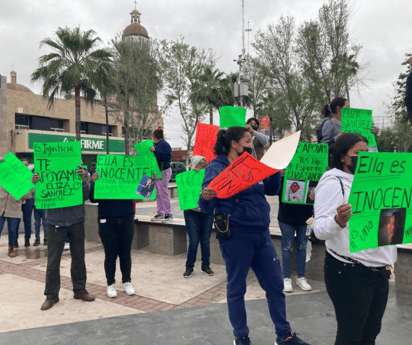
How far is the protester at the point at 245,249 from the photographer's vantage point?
3104mm

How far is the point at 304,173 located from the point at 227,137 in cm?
190

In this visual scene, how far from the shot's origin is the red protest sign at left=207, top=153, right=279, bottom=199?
2.76m

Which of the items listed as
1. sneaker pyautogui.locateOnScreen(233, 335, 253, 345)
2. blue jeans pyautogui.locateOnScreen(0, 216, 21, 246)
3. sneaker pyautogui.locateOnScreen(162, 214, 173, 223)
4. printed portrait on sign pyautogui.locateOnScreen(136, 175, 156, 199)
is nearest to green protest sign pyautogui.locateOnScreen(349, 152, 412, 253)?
sneaker pyautogui.locateOnScreen(233, 335, 253, 345)

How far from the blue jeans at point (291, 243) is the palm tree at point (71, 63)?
19.8 meters

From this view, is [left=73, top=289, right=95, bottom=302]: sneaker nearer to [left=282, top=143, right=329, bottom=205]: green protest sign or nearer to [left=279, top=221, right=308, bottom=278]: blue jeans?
[left=279, top=221, right=308, bottom=278]: blue jeans

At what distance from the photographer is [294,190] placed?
482cm

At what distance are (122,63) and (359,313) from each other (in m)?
22.3

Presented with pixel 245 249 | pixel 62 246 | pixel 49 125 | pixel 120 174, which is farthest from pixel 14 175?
pixel 49 125

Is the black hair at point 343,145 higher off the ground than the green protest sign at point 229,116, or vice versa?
the green protest sign at point 229,116

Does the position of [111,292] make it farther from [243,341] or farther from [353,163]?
[353,163]

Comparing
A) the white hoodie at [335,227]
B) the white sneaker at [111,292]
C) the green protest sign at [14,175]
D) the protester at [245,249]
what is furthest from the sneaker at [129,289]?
the white hoodie at [335,227]

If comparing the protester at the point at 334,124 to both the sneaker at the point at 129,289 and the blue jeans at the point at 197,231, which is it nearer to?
the blue jeans at the point at 197,231

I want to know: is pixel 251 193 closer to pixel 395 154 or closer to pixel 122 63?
pixel 395 154

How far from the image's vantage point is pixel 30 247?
8188mm
